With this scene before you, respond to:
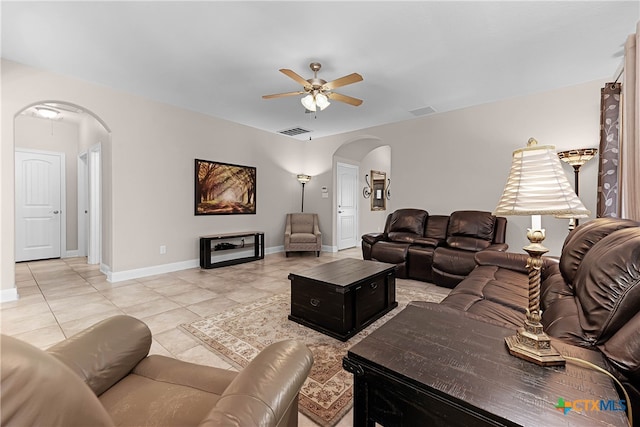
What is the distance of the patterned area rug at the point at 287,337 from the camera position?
5.06 feet

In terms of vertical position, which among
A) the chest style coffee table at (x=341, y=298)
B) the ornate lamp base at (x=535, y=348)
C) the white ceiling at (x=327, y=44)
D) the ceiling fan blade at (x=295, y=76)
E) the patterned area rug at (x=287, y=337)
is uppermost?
the white ceiling at (x=327, y=44)

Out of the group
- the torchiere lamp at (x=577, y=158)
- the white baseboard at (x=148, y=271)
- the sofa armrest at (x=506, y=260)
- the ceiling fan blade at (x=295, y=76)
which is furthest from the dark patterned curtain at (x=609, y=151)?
the white baseboard at (x=148, y=271)

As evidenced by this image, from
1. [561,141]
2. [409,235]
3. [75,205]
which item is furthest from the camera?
[75,205]

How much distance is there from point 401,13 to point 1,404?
297 centimetres

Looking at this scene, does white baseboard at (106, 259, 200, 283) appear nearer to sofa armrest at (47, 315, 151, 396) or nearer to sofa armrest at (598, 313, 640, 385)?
sofa armrest at (47, 315, 151, 396)

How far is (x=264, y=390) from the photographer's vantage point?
0.77 m

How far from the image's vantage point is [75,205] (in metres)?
5.75

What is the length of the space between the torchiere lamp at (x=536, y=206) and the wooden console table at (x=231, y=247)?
454 cm

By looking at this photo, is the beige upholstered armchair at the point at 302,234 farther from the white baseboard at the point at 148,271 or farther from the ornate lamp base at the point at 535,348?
the ornate lamp base at the point at 535,348

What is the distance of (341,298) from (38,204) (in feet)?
21.0

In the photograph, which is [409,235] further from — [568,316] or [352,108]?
[568,316]

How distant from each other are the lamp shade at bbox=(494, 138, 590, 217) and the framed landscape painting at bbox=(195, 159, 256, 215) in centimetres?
474

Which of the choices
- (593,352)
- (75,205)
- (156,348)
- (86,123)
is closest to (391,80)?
(593,352)

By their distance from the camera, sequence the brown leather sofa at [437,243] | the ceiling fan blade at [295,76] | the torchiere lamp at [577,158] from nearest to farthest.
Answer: the ceiling fan blade at [295,76]
the torchiere lamp at [577,158]
the brown leather sofa at [437,243]
